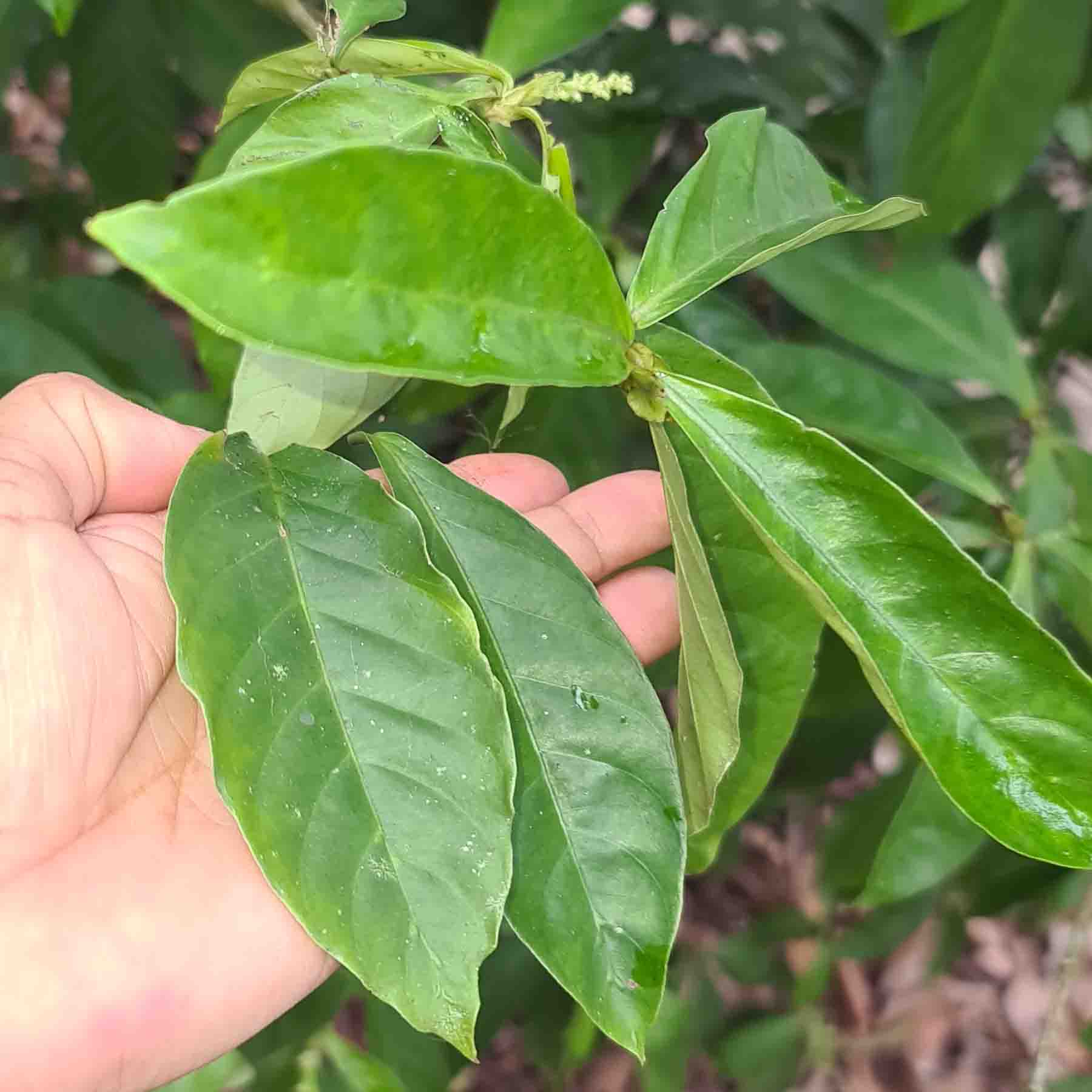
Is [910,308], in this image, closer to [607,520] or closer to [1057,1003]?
[607,520]

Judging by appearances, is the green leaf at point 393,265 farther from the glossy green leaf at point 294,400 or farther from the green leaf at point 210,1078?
the green leaf at point 210,1078

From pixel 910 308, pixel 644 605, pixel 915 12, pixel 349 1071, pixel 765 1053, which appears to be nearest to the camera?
pixel 915 12

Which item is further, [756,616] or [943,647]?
[756,616]

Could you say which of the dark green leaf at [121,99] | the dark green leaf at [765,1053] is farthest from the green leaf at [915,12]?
the dark green leaf at [765,1053]

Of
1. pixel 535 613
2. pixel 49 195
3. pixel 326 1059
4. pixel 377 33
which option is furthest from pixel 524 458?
pixel 49 195

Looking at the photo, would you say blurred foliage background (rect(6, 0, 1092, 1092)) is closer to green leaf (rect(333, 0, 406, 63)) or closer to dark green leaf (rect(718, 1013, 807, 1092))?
dark green leaf (rect(718, 1013, 807, 1092))

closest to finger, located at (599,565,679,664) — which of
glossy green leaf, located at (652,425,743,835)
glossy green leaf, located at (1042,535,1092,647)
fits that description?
glossy green leaf, located at (652,425,743,835)

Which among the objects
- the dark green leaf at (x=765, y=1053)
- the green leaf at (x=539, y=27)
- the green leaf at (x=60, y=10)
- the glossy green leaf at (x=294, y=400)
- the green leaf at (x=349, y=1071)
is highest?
the green leaf at (x=60, y=10)

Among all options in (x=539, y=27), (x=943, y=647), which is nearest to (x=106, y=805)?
(x=943, y=647)
